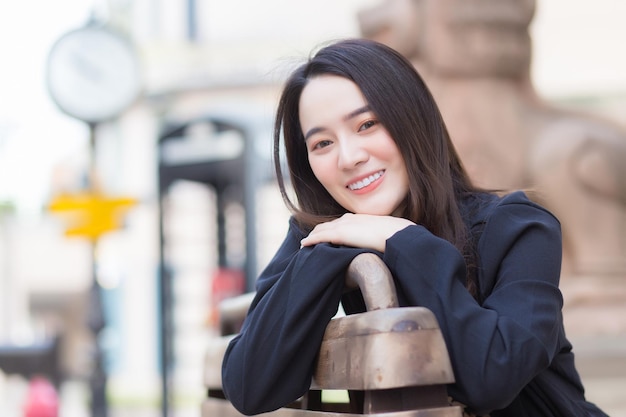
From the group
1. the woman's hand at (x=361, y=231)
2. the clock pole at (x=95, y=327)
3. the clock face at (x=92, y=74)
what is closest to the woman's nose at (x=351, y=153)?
the woman's hand at (x=361, y=231)

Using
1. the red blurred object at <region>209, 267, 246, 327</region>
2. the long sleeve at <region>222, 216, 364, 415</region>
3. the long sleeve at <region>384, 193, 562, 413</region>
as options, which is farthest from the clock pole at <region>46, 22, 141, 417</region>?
the long sleeve at <region>384, 193, 562, 413</region>

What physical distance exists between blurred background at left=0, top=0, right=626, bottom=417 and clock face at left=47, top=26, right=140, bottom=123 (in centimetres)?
2

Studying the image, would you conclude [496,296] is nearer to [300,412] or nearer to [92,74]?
[300,412]

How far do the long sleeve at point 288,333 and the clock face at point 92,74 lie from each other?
7.82 m

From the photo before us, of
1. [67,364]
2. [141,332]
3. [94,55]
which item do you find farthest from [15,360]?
[67,364]

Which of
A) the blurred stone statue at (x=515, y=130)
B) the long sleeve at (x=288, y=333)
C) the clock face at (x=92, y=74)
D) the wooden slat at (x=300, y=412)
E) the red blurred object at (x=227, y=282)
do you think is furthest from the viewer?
the red blurred object at (x=227, y=282)

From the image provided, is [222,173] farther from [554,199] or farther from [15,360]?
[554,199]

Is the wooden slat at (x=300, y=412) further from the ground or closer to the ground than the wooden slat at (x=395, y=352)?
closer to the ground

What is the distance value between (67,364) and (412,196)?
30.7 meters

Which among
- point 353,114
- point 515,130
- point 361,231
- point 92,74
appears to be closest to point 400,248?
point 361,231

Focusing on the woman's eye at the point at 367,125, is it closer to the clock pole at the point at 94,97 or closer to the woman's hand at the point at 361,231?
the woman's hand at the point at 361,231

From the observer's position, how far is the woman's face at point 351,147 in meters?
2.06

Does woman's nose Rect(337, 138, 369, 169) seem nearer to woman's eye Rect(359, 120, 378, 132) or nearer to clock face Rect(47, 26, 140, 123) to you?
woman's eye Rect(359, 120, 378, 132)

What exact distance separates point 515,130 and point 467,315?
18.3ft
